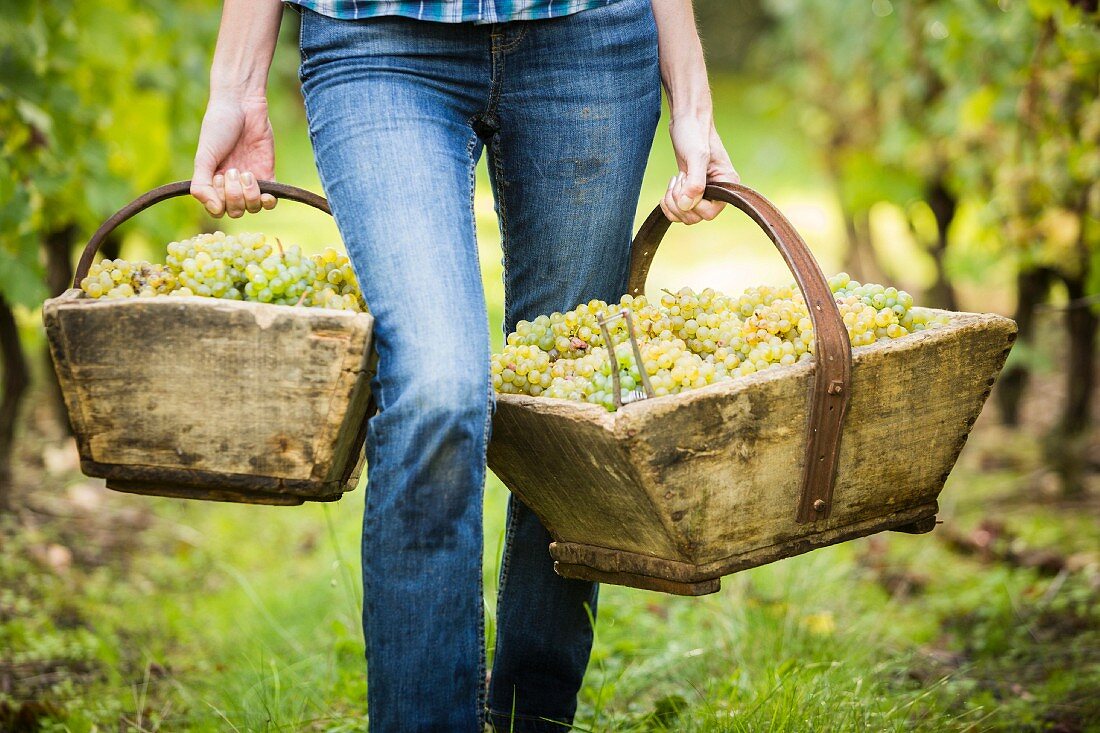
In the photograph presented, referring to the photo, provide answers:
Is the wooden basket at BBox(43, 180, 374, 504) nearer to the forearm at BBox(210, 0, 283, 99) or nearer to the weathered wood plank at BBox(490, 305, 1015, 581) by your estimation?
the weathered wood plank at BBox(490, 305, 1015, 581)

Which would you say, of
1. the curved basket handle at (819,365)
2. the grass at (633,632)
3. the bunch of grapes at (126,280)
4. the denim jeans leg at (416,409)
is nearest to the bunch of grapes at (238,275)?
the bunch of grapes at (126,280)

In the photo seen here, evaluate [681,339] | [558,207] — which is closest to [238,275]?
[558,207]

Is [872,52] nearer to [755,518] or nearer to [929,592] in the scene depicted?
[929,592]

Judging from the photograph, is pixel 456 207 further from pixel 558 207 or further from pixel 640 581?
pixel 640 581

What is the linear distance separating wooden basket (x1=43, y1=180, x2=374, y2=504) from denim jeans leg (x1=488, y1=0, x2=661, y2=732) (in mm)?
462

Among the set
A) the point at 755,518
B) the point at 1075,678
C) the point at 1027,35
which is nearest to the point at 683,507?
the point at 755,518

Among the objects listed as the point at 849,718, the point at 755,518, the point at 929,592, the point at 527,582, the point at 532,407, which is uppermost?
the point at 532,407

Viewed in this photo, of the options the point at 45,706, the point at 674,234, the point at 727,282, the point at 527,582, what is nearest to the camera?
the point at 527,582

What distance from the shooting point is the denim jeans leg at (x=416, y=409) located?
57.4 inches

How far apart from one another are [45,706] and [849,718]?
5.11 feet

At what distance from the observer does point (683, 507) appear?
156 centimetres

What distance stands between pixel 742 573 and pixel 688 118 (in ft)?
5.35

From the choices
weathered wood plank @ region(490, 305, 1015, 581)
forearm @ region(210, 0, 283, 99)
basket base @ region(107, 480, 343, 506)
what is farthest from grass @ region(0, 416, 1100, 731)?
forearm @ region(210, 0, 283, 99)

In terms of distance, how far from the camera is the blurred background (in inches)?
92.8
